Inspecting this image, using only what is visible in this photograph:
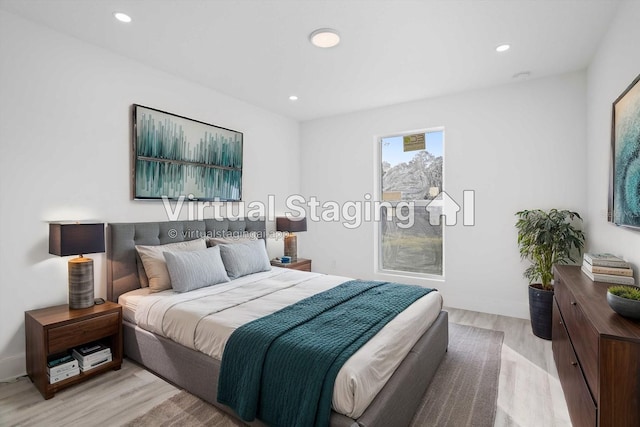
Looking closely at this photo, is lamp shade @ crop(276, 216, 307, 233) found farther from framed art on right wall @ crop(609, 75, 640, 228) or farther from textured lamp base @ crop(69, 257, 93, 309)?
framed art on right wall @ crop(609, 75, 640, 228)

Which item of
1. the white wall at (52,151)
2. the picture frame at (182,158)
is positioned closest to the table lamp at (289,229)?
the picture frame at (182,158)

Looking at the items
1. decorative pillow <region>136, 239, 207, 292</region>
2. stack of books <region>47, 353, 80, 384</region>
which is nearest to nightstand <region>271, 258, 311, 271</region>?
decorative pillow <region>136, 239, 207, 292</region>

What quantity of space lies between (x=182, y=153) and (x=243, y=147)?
0.96 meters

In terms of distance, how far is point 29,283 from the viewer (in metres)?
2.46

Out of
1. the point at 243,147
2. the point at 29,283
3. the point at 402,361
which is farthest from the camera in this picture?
the point at 243,147

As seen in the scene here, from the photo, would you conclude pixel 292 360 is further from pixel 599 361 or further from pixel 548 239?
pixel 548 239

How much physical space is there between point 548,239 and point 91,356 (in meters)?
4.12

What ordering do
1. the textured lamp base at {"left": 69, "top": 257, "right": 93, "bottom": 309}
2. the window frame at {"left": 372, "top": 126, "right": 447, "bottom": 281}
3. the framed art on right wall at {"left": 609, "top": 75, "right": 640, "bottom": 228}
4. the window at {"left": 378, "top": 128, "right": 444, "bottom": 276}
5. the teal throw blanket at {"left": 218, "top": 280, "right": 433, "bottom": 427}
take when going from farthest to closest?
the window frame at {"left": 372, "top": 126, "right": 447, "bottom": 281}
the window at {"left": 378, "top": 128, "right": 444, "bottom": 276}
the textured lamp base at {"left": 69, "top": 257, "right": 93, "bottom": 309}
the framed art on right wall at {"left": 609, "top": 75, "right": 640, "bottom": 228}
the teal throw blanket at {"left": 218, "top": 280, "right": 433, "bottom": 427}

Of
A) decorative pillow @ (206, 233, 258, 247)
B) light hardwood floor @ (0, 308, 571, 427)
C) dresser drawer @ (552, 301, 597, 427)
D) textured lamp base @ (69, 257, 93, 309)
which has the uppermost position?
decorative pillow @ (206, 233, 258, 247)

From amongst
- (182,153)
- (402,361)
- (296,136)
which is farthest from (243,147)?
(402,361)

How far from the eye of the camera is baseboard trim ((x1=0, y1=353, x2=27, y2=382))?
2.34 m

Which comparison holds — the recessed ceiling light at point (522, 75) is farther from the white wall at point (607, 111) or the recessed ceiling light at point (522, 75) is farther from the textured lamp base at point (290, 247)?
the textured lamp base at point (290, 247)

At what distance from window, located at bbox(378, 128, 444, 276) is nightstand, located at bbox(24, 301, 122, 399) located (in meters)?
3.44

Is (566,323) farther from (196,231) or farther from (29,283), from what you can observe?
(29,283)
